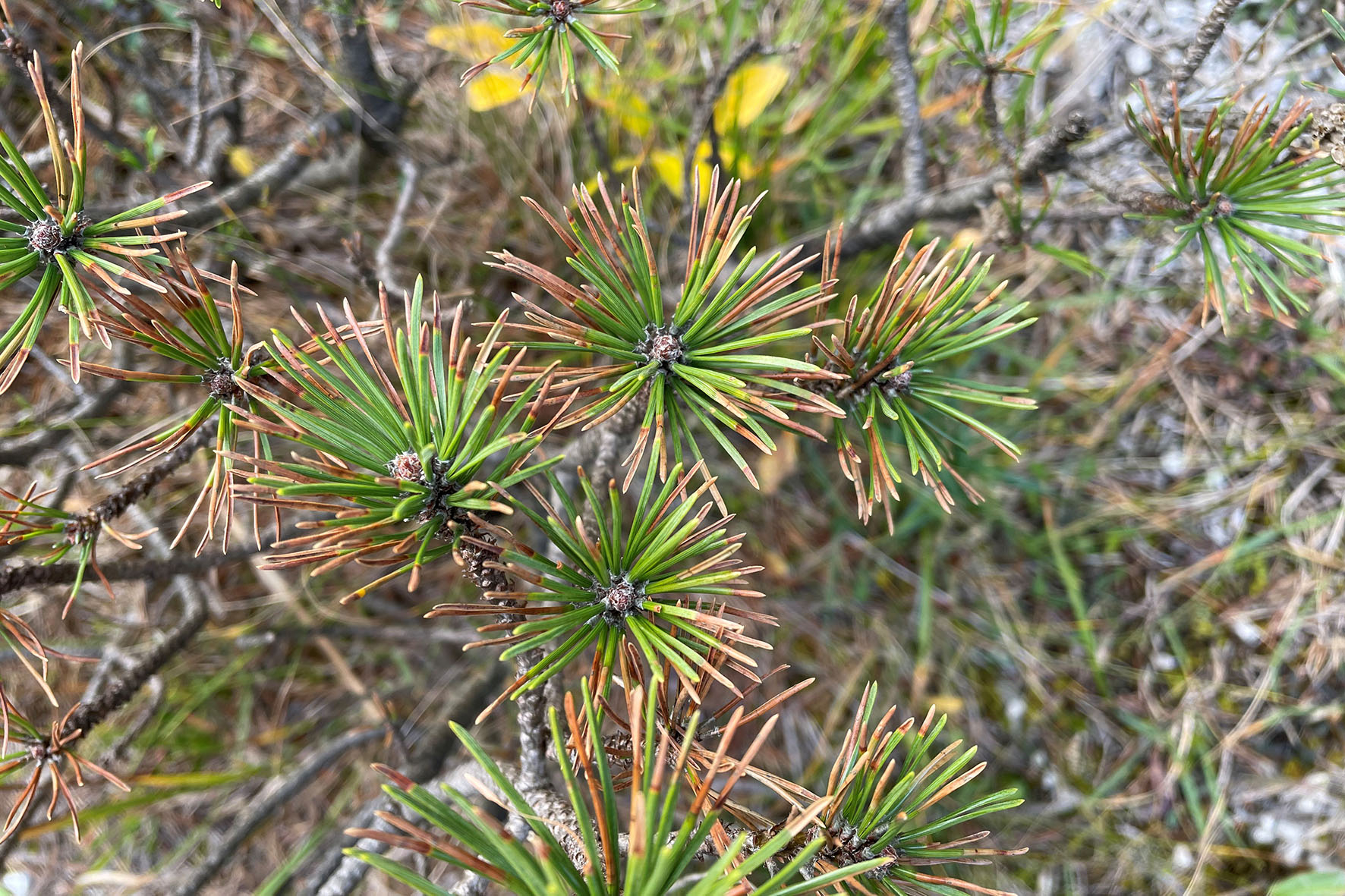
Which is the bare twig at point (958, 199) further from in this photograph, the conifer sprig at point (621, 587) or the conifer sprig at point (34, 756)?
the conifer sprig at point (34, 756)

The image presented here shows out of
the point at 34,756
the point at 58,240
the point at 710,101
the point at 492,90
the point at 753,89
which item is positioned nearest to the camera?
the point at 58,240

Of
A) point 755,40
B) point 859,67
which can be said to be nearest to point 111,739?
point 755,40

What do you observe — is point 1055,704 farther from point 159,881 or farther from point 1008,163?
point 159,881

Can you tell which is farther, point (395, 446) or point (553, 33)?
point (553, 33)

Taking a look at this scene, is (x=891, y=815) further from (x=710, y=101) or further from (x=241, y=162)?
(x=241, y=162)

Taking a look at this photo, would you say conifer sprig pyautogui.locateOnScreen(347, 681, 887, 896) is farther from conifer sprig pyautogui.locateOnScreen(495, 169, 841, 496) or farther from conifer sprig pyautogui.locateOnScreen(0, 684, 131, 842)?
conifer sprig pyautogui.locateOnScreen(0, 684, 131, 842)

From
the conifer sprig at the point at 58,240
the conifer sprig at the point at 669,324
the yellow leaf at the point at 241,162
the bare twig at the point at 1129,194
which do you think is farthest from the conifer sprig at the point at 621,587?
the yellow leaf at the point at 241,162

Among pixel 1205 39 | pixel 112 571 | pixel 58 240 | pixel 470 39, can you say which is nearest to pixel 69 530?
pixel 112 571
